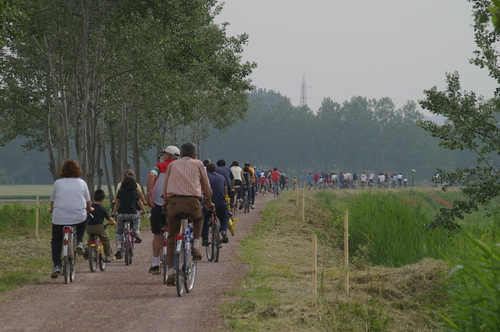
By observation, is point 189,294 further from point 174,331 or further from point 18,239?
point 18,239

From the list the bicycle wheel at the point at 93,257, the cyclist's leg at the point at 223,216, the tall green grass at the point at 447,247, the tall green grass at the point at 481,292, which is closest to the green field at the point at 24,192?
the tall green grass at the point at 447,247

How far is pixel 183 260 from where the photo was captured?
8438 millimetres

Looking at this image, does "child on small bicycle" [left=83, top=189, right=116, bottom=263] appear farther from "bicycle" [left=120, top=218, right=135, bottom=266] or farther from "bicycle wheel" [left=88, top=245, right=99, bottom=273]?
"bicycle" [left=120, top=218, right=135, bottom=266]

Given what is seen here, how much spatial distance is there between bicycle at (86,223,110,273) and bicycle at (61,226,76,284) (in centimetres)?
100

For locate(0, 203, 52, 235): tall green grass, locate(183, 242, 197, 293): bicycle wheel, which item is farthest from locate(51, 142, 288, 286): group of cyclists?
locate(0, 203, 52, 235): tall green grass

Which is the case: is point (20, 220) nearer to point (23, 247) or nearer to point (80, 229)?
point (23, 247)

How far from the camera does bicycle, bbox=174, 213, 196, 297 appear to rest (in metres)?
8.27

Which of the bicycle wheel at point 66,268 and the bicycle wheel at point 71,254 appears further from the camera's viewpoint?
the bicycle wheel at point 71,254

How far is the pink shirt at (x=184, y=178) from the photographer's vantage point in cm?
837

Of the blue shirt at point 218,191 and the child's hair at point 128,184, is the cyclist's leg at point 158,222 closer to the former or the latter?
the child's hair at point 128,184

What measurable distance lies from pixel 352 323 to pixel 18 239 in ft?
37.9

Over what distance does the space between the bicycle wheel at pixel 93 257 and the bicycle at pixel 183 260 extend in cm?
276

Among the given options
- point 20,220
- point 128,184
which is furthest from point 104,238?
point 20,220

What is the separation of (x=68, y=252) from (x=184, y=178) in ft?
8.26
